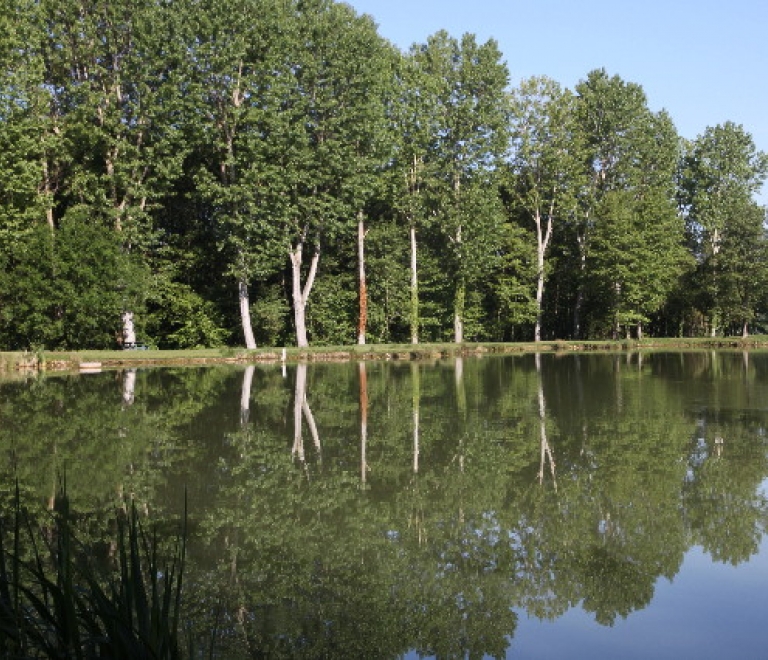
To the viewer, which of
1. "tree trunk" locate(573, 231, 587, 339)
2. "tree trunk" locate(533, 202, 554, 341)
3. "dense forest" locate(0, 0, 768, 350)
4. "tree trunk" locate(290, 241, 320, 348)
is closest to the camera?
"dense forest" locate(0, 0, 768, 350)

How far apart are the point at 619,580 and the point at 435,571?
142 centimetres

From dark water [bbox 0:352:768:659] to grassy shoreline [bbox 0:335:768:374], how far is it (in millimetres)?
12362

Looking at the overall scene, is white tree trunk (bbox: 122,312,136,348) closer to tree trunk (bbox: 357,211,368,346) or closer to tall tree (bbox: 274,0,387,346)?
tall tree (bbox: 274,0,387,346)

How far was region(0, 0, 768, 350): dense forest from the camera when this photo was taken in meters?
34.8

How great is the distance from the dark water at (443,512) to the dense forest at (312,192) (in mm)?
18328

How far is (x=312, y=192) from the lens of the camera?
135ft

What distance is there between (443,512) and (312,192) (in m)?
34.0

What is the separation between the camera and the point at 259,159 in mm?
37719

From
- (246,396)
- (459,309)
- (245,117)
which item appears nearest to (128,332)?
(245,117)

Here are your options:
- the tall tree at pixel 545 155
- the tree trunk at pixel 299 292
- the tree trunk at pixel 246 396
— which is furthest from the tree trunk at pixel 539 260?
the tree trunk at pixel 246 396

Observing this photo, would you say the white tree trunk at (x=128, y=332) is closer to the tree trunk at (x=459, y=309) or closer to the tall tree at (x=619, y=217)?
the tree trunk at (x=459, y=309)

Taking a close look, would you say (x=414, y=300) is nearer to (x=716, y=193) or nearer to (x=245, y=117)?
(x=245, y=117)

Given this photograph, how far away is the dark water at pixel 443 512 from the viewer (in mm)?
5602

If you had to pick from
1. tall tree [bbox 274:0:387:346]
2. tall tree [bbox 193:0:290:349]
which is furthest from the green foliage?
tall tree [bbox 274:0:387:346]
